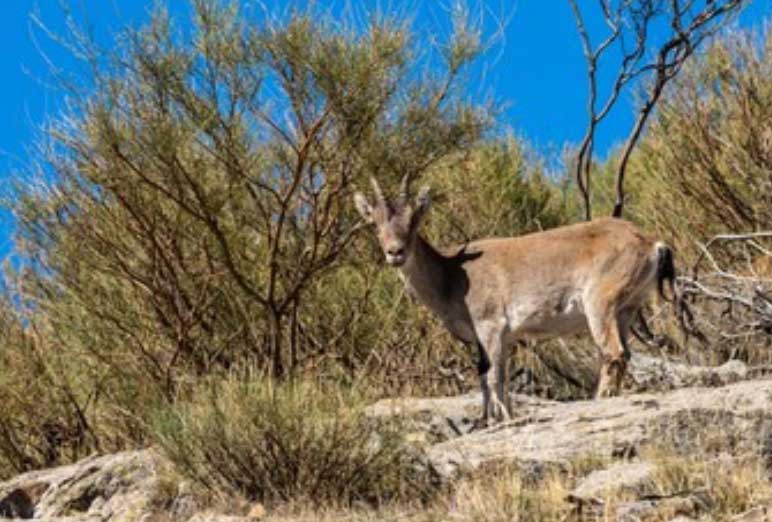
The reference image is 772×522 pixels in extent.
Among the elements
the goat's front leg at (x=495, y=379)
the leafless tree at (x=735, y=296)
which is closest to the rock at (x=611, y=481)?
the goat's front leg at (x=495, y=379)

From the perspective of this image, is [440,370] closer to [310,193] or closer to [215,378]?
[310,193]

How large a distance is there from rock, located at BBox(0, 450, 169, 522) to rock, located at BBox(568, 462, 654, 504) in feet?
10.4

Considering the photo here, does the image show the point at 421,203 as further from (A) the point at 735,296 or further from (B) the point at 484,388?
(A) the point at 735,296

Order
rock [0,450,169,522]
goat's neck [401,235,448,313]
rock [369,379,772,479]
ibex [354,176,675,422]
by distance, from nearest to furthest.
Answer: rock [369,379,772,479]
rock [0,450,169,522]
ibex [354,176,675,422]
goat's neck [401,235,448,313]

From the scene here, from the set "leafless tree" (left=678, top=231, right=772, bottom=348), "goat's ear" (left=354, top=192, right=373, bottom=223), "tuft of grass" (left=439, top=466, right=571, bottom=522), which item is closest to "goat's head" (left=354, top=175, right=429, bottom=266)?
"goat's ear" (left=354, top=192, right=373, bottom=223)

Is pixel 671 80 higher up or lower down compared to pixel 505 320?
higher up

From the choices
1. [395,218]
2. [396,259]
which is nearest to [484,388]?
[396,259]

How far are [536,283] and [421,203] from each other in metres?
1.11

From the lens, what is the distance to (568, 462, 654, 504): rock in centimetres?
923

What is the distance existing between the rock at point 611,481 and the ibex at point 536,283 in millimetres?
3262

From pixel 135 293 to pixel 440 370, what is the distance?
2939 mm

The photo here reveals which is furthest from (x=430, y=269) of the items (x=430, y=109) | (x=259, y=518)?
(x=259, y=518)

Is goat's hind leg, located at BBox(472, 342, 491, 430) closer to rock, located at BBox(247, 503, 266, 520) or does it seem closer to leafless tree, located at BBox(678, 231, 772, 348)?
leafless tree, located at BBox(678, 231, 772, 348)

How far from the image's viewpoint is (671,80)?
19.4 m
